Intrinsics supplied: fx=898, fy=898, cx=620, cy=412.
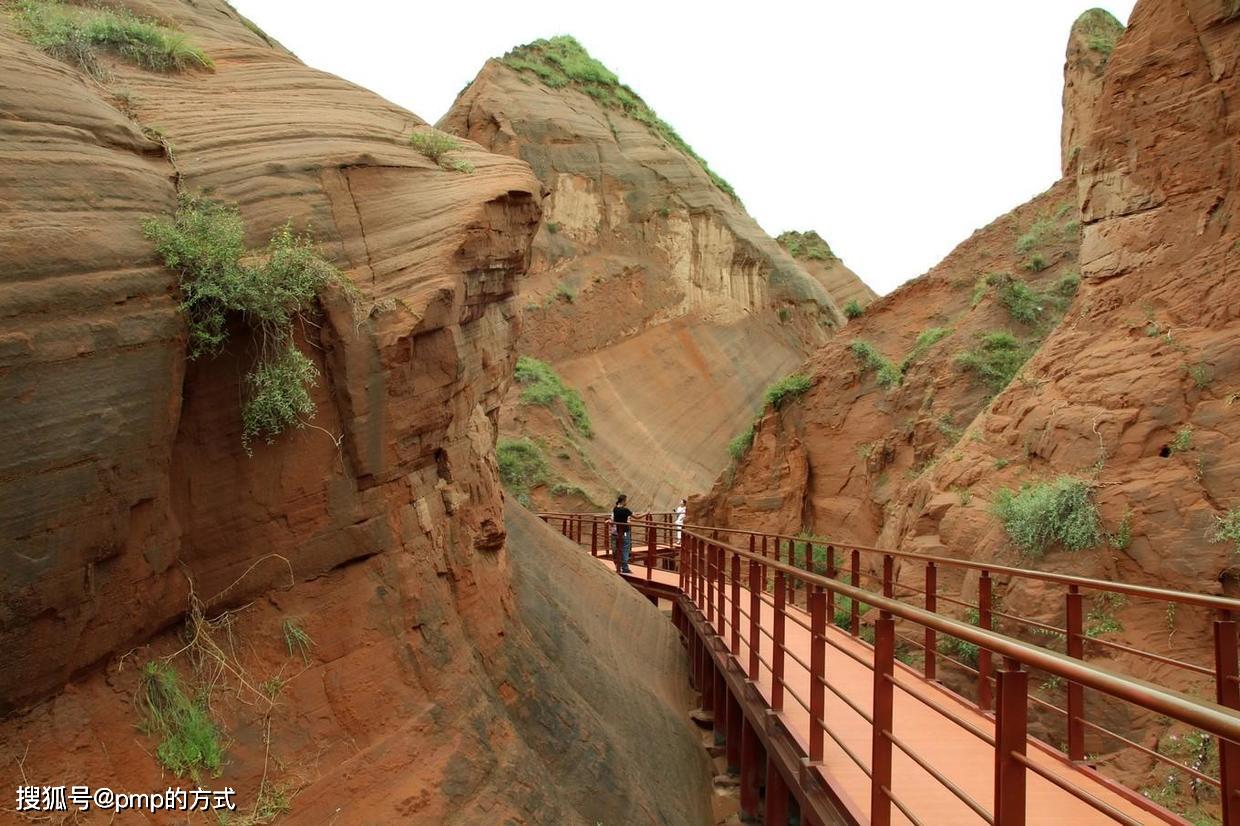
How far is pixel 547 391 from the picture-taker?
30.2 m

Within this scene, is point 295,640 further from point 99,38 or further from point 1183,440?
point 1183,440

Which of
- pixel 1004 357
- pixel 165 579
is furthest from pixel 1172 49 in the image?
pixel 165 579

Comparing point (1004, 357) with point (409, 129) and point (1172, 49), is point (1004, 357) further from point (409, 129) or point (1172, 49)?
point (409, 129)

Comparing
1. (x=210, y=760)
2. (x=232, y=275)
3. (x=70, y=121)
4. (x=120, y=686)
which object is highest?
(x=70, y=121)

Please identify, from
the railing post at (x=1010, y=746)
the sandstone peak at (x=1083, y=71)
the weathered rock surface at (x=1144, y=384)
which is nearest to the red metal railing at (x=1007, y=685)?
the railing post at (x=1010, y=746)

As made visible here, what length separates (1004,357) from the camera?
15.1 meters

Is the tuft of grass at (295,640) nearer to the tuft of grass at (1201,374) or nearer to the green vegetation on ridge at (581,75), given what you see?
the tuft of grass at (1201,374)

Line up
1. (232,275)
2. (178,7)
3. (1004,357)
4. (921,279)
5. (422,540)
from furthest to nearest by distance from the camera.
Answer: (921,279) < (1004,357) < (178,7) < (422,540) < (232,275)

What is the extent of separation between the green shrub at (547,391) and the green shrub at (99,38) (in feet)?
70.8

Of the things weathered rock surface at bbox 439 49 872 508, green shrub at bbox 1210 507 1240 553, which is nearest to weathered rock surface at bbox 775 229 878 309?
weathered rock surface at bbox 439 49 872 508

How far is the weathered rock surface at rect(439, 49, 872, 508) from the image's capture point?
33.7 metres

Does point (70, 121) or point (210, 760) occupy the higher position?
point (70, 121)

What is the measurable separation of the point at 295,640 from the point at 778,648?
328cm

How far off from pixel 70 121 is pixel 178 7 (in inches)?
185
